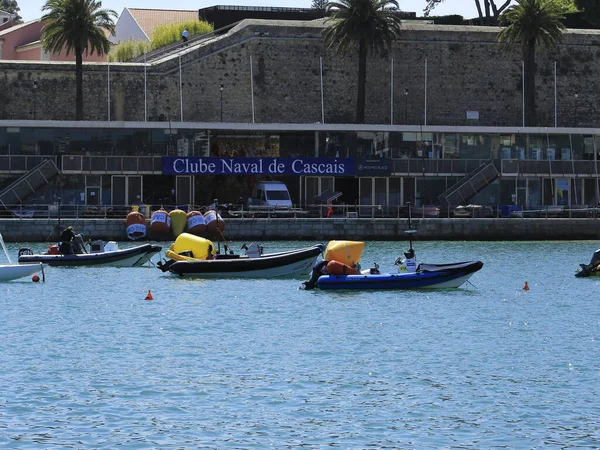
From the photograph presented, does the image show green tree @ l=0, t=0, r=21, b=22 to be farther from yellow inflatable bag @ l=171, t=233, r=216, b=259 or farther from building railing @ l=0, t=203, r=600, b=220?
yellow inflatable bag @ l=171, t=233, r=216, b=259

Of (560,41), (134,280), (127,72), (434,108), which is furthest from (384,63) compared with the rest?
(134,280)

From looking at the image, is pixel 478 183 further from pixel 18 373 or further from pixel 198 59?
pixel 18 373

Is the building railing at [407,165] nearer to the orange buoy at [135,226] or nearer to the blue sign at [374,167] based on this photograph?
the blue sign at [374,167]

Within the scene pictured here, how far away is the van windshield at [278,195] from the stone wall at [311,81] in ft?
45.9

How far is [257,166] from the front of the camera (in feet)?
225

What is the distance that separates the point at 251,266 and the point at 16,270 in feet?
24.0

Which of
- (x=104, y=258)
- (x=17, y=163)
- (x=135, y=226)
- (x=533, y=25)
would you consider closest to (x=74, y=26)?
(x=17, y=163)

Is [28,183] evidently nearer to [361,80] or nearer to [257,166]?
[257,166]

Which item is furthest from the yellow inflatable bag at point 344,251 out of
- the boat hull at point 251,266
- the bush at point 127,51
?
the bush at point 127,51

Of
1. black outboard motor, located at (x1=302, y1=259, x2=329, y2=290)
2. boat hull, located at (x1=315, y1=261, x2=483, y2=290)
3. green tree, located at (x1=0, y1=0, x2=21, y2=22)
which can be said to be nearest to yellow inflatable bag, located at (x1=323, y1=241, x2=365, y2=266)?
black outboard motor, located at (x1=302, y1=259, x2=329, y2=290)

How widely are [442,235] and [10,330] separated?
32161 millimetres

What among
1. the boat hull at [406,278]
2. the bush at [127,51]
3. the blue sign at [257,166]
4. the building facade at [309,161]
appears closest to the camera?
the boat hull at [406,278]

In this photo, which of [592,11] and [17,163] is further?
[592,11]

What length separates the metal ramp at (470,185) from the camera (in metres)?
68.9
